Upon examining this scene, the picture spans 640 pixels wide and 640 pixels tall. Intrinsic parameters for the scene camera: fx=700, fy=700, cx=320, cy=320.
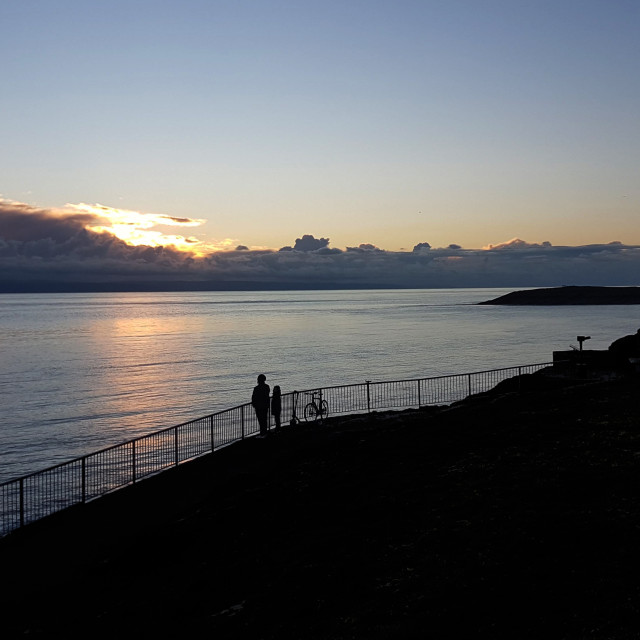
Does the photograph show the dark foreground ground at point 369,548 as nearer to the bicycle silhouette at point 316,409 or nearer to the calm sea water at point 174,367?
the bicycle silhouette at point 316,409

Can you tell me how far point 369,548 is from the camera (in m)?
11.4

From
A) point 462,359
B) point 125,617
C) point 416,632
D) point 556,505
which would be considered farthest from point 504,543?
point 462,359

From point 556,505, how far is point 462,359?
214 feet

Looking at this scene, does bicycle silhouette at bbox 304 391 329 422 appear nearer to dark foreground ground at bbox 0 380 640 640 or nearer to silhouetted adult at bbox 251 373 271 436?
silhouetted adult at bbox 251 373 271 436

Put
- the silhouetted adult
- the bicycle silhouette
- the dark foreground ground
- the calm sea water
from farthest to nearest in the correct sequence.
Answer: the calm sea water → the bicycle silhouette → the silhouetted adult → the dark foreground ground

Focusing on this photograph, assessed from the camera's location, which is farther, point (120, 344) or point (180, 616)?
point (120, 344)

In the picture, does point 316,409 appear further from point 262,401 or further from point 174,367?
point 174,367

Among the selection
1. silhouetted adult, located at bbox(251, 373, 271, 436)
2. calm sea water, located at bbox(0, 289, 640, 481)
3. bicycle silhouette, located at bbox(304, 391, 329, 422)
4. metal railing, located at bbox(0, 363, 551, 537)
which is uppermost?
silhouetted adult, located at bbox(251, 373, 271, 436)

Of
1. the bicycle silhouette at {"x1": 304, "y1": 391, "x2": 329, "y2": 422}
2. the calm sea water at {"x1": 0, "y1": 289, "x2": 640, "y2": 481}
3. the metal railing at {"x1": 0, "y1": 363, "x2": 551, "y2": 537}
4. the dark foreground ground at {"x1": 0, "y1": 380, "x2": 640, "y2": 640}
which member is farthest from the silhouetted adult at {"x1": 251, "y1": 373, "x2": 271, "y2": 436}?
the calm sea water at {"x1": 0, "y1": 289, "x2": 640, "y2": 481}

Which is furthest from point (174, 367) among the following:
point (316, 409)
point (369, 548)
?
point (369, 548)

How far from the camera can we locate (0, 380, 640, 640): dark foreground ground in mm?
8781

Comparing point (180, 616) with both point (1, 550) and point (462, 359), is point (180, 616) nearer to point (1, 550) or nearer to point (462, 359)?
point (1, 550)

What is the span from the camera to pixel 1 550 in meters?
14.2

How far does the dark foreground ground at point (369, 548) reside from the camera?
346 inches
